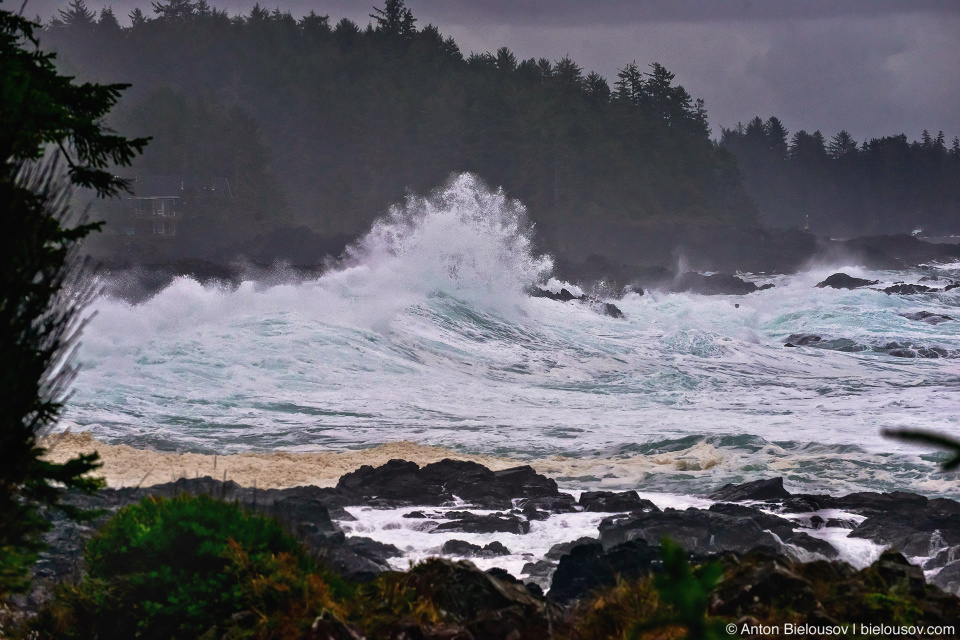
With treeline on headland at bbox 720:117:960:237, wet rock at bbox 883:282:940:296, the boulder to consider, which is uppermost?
treeline on headland at bbox 720:117:960:237

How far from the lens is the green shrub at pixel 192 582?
557 cm

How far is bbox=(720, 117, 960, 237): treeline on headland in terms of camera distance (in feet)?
510

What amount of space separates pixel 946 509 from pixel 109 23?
105541 millimetres

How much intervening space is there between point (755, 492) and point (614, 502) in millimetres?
1965

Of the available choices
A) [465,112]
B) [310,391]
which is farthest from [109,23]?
[310,391]

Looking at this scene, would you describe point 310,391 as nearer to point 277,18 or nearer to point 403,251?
point 403,251

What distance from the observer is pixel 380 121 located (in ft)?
299

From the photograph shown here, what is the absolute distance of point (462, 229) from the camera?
149ft

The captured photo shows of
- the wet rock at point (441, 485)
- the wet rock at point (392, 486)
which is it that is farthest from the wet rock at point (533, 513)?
the wet rock at point (392, 486)

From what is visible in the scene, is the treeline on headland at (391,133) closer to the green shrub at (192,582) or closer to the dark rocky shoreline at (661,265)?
the dark rocky shoreline at (661,265)

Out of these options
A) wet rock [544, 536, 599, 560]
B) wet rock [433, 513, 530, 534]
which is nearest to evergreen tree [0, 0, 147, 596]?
wet rock [544, 536, 599, 560]

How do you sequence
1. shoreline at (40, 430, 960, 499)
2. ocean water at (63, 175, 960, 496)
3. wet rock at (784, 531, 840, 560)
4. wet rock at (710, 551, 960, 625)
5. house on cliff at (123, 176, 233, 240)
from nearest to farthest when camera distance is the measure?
wet rock at (710, 551, 960, 625), wet rock at (784, 531, 840, 560), shoreline at (40, 430, 960, 499), ocean water at (63, 175, 960, 496), house on cliff at (123, 176, 233, 240)

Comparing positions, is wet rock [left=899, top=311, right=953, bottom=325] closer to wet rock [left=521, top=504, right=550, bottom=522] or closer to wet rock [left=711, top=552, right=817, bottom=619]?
wet rock [left=521, top=504, right=550, bottom=522]

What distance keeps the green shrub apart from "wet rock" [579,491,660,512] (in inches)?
263
